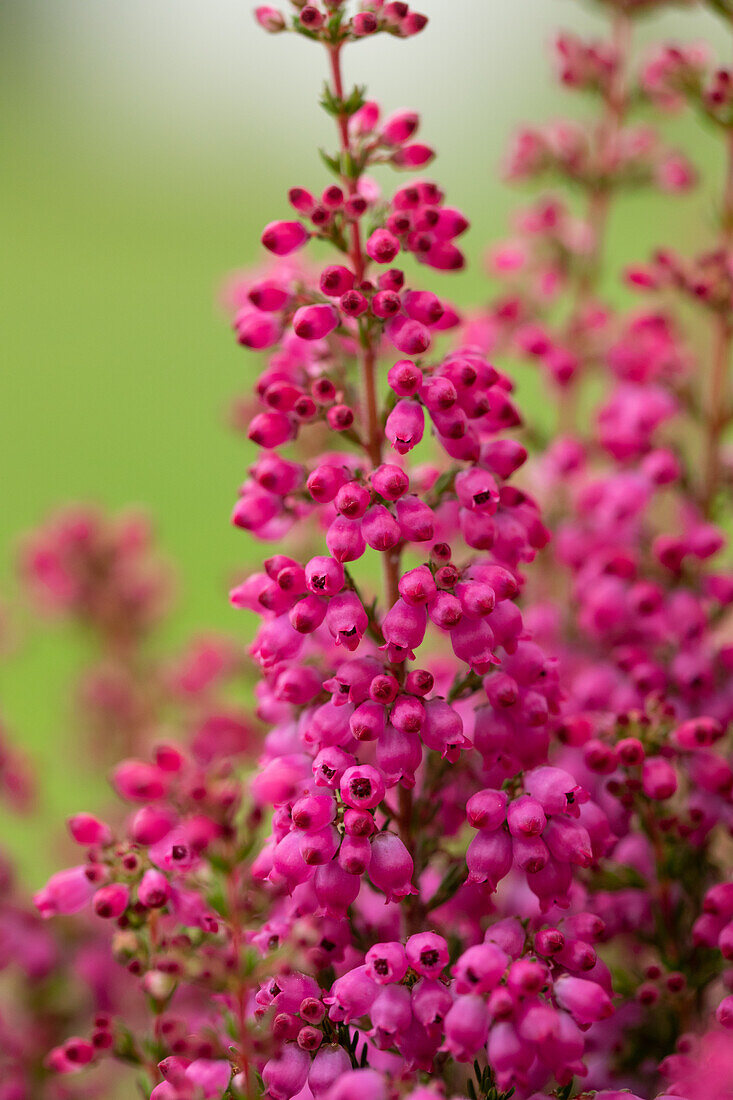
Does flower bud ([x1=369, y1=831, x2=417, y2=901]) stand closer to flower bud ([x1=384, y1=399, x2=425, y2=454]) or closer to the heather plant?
the heather plant

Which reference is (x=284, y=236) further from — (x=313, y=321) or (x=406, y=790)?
(x=406, y=790)

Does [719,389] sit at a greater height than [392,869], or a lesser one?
greater

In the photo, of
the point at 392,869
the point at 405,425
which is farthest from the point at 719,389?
the point at 392,869

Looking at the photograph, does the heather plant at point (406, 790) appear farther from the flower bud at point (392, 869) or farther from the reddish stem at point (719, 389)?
the reddish stem at point (719, 389)

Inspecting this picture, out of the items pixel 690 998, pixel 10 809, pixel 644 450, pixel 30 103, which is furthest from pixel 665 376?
pixel 30 103

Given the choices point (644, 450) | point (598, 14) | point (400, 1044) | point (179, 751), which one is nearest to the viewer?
point (400, 1044)

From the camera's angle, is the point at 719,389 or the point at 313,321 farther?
the point at 719,389

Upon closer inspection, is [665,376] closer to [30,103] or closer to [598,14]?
[598,14]

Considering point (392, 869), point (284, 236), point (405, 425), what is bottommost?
point (392, 869)
